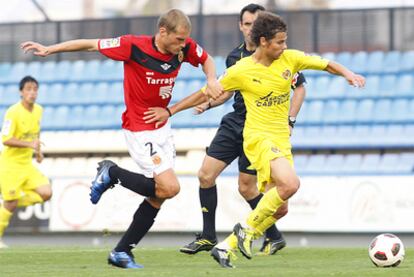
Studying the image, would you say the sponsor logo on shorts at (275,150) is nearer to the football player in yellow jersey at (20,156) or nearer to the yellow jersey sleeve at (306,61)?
the yellow jersey sleeve at (306,61)

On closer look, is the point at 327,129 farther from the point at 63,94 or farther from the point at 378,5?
the point at 63,94

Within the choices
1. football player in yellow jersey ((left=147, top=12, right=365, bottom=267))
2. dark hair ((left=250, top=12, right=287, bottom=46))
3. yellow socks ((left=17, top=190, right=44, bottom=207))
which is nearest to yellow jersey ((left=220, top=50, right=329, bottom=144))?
football player in yellow jersey ((left=147, top=12, right=365, bottom=267))

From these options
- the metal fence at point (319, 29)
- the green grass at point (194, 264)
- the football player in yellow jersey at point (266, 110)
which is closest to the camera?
the green grass at point (194, 264)

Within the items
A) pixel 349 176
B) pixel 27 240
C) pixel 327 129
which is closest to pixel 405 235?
pixel 349 176

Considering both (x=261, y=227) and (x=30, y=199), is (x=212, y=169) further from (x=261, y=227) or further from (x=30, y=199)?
(x=30, y=199)

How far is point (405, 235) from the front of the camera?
1453 cm

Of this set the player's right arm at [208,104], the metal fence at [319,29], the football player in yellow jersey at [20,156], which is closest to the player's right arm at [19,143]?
the football player in yellow jersey at [20,156]

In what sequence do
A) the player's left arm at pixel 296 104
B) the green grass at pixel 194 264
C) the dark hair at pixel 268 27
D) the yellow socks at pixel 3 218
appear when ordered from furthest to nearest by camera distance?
1. the yellow socks at pixel 3 218
2. the player's left arm at pixel 296 104
3. the dark hair at pixel 268 27
4. the green grass at pixel 194 264

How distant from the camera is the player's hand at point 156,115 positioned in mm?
8281

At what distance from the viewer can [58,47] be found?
7891 millimetres

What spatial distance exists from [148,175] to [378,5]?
Result: 10.4m

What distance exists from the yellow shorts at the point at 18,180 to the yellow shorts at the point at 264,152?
226 inches

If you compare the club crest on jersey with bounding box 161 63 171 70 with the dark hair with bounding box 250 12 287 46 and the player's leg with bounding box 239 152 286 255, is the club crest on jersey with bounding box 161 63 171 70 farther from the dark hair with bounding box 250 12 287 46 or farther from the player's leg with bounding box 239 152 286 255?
the player's leg with bounding box 239 152 286 255

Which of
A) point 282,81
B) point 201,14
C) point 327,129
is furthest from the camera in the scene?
point 201,14
